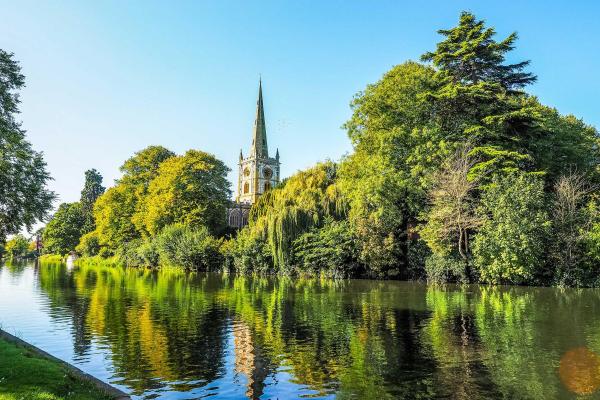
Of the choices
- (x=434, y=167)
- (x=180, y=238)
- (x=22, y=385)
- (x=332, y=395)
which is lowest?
(x=332, y=395)

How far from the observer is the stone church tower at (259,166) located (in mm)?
117500

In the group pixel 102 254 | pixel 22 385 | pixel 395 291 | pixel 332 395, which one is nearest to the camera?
pixel 22 385

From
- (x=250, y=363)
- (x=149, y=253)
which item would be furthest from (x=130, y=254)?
(x=250, y=363)

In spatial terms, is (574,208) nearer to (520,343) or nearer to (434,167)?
(434,167)

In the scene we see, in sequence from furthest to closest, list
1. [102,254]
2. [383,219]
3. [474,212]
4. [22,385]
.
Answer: [102,254] < [383,219] < [474,212] < [22,385]

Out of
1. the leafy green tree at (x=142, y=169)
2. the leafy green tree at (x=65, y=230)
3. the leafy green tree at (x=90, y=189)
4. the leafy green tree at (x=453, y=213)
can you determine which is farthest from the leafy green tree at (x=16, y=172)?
the leafy green tree at (x=90, y=189)

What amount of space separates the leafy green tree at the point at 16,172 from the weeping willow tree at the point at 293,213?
23015 millimetres

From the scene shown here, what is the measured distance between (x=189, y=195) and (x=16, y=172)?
36998 millimetres

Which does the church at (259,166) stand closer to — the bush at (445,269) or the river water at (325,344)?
the bush at (445,269)

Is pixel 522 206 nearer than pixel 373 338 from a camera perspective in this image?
No

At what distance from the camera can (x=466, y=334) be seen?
15477 millimetres

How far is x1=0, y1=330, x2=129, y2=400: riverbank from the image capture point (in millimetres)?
7598

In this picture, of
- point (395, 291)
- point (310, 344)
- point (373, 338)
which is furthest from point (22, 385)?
point (395, 291)

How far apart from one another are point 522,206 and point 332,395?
26.5 meters
